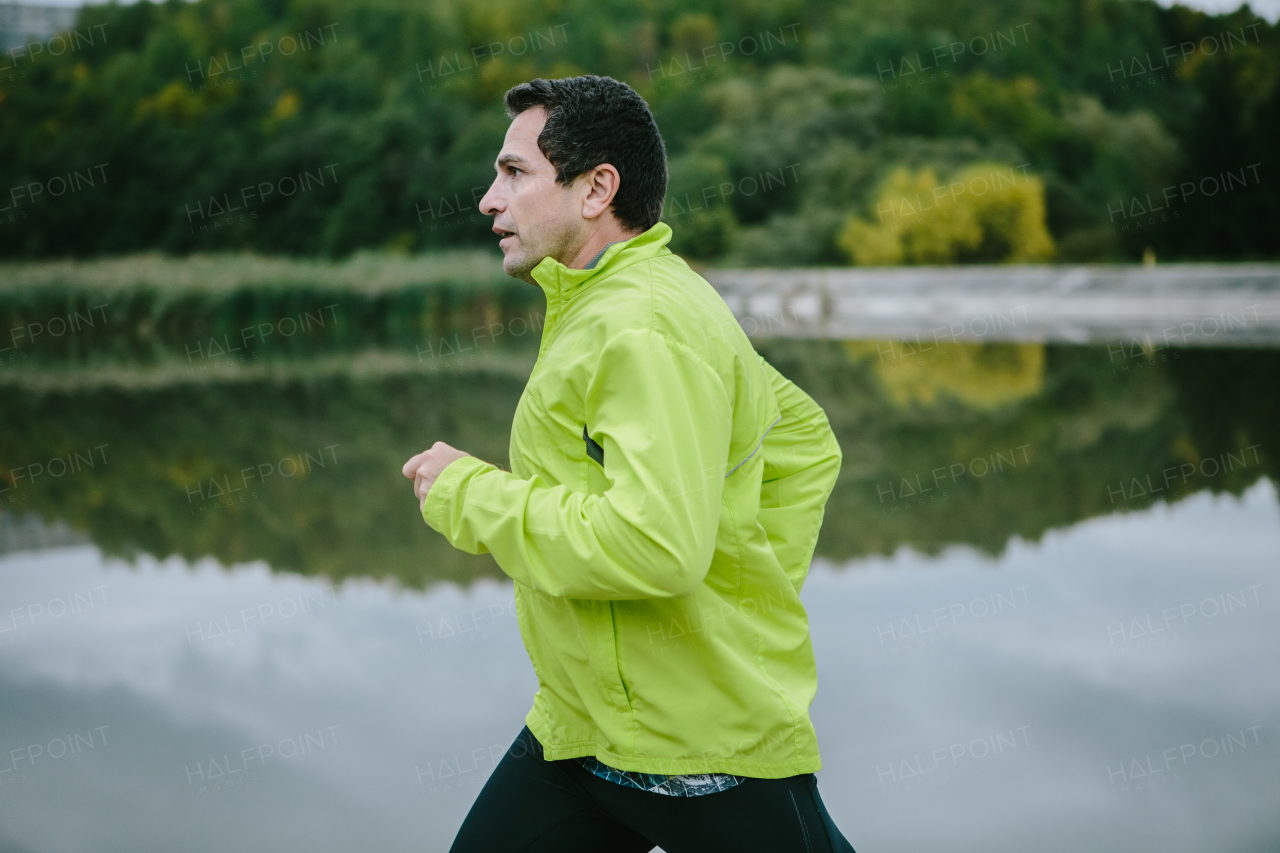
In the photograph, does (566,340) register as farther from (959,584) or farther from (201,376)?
(201,376)

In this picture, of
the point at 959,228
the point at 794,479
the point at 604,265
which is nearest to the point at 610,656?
the point at 794,479

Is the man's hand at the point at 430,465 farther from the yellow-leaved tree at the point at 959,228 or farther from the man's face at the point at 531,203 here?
the yellow-leaved tree at the point at 959,228

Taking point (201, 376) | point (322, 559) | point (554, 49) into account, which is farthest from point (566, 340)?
point (554, 49)

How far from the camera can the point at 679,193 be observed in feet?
131

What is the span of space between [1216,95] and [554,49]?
35.4 meters

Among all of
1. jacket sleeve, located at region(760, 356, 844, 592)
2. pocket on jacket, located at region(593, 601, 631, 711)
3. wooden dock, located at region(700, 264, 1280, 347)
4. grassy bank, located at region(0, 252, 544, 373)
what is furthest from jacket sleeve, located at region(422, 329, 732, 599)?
grassy bank, located at region(0, 252, 544, 373)

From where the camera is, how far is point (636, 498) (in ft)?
4.40

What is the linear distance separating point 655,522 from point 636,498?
0.12 feet

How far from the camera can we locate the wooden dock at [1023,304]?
698 inches

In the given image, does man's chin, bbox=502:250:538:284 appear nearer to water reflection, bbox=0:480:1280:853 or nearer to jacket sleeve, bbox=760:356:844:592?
jacket sleeve, bbox=760:356:844:592

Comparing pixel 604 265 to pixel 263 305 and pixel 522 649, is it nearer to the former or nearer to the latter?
pixel 522 649

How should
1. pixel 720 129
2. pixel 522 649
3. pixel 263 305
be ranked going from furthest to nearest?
pixel 720 129, pixel 263 305, pixel 522 649

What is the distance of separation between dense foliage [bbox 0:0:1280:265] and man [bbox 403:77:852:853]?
33560 millimetres

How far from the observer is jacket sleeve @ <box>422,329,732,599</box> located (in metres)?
1.35
